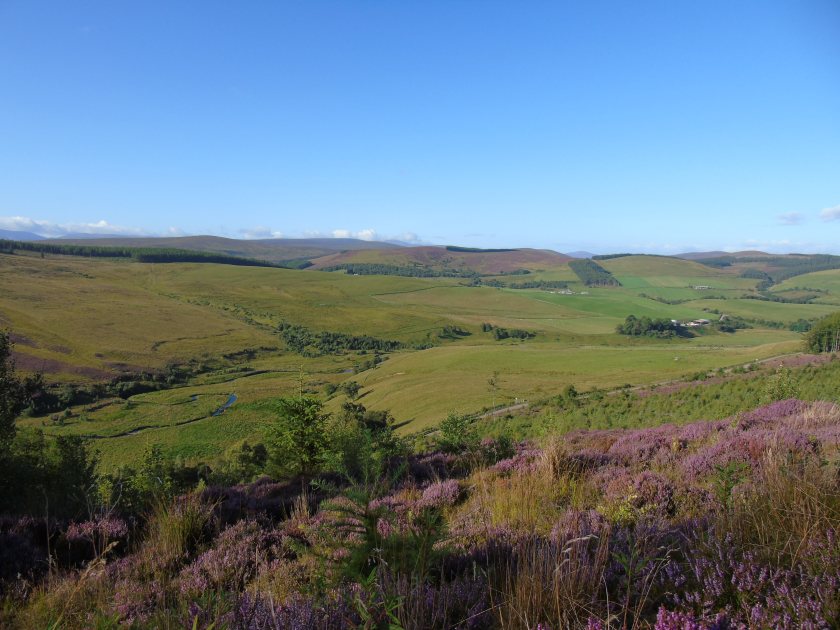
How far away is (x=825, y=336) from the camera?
2571 inches

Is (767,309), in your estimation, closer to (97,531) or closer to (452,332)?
(452,332)

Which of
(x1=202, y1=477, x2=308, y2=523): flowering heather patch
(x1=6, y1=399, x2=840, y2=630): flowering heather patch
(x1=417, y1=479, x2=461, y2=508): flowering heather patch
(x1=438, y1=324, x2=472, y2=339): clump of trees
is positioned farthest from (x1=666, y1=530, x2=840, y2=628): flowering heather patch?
(x1=438, y1=324, x2=472, y2=339): clump of trees

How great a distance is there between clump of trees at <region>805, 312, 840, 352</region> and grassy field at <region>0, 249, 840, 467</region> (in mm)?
3504

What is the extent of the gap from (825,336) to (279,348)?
388 feet

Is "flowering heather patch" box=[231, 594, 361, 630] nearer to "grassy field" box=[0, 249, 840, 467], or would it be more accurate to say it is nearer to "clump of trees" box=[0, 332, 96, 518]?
"clump of trees" box=[0, 332, 96, 518]

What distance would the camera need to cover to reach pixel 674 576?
9.75ft

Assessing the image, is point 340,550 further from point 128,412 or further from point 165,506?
point 128,412

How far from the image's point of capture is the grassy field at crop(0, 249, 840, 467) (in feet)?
192

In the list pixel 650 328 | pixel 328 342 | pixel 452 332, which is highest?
pixel 650 328

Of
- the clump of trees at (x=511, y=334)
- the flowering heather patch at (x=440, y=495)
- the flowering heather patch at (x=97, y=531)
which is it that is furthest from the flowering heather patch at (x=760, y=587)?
the clump of trees at (x=511, y=334)

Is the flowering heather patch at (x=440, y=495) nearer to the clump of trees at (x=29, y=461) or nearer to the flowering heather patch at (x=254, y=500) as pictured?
the flowering heather patch at (x=254, y=500)

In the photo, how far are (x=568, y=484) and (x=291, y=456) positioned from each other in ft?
34.9

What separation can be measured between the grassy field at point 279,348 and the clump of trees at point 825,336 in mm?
3504

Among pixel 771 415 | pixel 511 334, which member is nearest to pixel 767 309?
pixel 511 334
